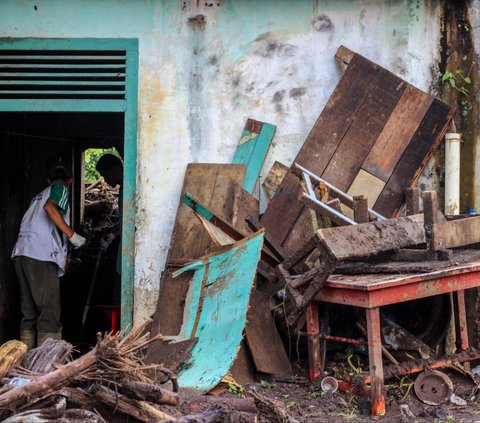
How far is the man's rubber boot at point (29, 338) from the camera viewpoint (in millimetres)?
8320

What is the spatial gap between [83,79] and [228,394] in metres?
3.40

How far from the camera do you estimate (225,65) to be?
7.23 m

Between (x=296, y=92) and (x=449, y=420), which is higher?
(x=296, y=92)

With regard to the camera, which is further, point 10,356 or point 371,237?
point 371,237

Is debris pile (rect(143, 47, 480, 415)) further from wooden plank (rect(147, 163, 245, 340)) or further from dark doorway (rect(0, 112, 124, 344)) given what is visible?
dark doorway (rect(0, 112, 124, 344))

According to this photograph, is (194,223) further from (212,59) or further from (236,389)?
(236,389)

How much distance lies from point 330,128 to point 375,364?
8.09ft

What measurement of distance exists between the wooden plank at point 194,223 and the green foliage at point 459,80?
2066 mm

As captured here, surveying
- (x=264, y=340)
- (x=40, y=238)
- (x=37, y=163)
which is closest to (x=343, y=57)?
(x=264, y=340)

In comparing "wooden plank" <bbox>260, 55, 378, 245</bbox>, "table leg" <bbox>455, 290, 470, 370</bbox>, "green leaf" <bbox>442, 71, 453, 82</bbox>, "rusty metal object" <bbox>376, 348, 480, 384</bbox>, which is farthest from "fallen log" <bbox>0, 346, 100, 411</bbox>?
"green leaf" <bbox>442, 71, 453, 82</bbox>

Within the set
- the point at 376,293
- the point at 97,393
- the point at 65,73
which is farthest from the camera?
the point at 65,73

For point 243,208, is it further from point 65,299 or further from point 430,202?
point 65,299

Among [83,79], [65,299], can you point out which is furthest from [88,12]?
[65,299]

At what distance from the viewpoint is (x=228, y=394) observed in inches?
223
